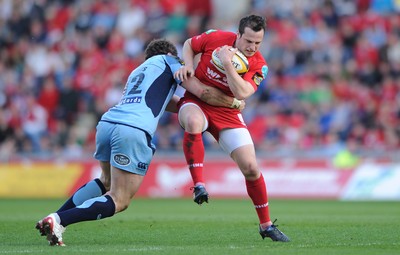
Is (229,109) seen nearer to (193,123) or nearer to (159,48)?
(193,123)

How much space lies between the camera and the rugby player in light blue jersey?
9.25 m

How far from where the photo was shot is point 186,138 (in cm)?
1005

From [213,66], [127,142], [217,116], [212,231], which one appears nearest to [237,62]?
[213,66]

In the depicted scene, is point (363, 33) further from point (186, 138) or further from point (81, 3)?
point (186, 138)

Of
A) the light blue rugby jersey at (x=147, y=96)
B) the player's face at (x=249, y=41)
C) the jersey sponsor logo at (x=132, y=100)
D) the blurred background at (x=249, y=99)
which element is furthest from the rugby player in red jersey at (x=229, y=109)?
the blurred background at (x=249, y=99)

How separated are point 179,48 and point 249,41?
1347 centimetres

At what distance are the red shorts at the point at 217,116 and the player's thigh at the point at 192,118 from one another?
67 mm

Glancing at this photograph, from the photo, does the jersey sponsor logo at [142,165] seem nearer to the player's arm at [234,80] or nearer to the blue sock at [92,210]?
the blue sock at [92,210]

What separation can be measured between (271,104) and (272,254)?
14.2 metres

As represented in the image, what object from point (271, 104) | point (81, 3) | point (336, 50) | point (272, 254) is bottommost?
point (272, 254)

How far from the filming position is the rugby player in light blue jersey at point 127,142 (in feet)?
30.3

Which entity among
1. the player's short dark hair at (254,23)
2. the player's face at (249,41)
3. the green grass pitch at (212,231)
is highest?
the player's short dark hair at (254,23)

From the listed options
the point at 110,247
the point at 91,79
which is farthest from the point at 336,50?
the point at 110,247

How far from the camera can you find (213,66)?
10.3 meters
